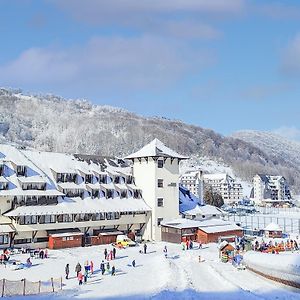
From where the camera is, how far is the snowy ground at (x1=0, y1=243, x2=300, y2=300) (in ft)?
95.3

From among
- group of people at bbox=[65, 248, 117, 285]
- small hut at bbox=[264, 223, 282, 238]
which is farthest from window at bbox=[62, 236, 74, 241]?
small hut at bbox=[264, 223, 282, 238]

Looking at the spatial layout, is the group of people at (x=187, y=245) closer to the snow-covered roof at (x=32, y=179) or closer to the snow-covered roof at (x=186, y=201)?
the snow-covered roof at (x=186, y=201)

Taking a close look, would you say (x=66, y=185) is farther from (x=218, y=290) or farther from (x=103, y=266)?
(x=218, y=290)

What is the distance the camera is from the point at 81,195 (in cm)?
5550

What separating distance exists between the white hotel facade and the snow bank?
2224 cm

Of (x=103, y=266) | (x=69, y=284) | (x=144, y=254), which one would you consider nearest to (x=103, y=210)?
(x=144, y=254)

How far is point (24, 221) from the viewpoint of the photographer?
159ft

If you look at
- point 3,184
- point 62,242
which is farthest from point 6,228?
point 62,242

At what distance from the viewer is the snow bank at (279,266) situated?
101ft

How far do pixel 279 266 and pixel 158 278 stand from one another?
28.9 ft

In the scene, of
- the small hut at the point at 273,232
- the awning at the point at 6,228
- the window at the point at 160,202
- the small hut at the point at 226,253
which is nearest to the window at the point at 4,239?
the awning at the point at 6,228

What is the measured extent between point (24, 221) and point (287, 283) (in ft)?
92.6

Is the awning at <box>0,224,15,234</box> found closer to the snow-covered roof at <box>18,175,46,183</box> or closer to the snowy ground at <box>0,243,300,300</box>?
the snowy ground at <box>0,243,300,300</box>

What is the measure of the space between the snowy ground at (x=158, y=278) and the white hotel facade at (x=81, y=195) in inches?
177
